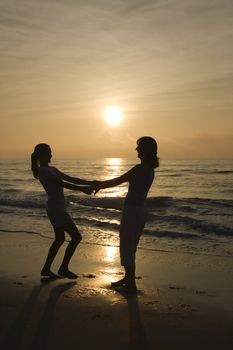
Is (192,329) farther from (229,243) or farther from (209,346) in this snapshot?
(229,243)

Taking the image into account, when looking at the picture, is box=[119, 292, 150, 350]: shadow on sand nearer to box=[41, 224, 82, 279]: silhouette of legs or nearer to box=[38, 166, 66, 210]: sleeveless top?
box=[41, 224, 82, 279]: silhouette of legs

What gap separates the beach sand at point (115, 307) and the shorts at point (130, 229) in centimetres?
55

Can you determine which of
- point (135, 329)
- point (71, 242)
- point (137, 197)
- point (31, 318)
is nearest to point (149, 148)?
point (137, 197)

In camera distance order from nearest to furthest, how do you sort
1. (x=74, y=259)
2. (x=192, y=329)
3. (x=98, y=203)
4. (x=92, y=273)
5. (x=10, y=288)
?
(x=192, y=329) → (x=10, y=288) → (x=92, y=273) → (x=74, y=259) → (x=98, y=203)

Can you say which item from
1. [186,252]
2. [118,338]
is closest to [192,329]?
[118,338]

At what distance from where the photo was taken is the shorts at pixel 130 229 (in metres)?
5.91

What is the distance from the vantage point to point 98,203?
2216 cm

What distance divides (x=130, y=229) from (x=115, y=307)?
1077 millimetres

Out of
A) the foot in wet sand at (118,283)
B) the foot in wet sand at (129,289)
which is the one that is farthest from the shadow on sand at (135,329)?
the foot in wet sand at (118,283)

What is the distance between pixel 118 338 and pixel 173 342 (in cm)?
55

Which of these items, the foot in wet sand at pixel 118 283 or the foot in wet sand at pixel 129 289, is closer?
the foot in wet sand at pixel 129 289

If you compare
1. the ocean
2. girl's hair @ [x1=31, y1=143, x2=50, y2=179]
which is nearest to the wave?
the ocean

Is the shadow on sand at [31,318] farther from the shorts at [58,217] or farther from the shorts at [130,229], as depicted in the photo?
the shorts at [130,229]

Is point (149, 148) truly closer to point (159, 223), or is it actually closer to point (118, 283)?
point (118, 283)
